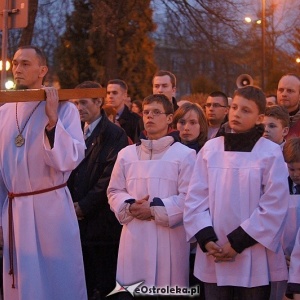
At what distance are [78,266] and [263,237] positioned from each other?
146 cm

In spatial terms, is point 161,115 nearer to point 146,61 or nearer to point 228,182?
point 228,182

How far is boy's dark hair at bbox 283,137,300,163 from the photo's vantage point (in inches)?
191

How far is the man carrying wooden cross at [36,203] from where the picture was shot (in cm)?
490

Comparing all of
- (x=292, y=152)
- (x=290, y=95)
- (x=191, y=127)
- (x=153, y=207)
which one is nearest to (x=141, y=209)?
(x=153, y=207)

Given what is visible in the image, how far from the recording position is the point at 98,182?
6109mm

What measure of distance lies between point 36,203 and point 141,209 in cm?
76

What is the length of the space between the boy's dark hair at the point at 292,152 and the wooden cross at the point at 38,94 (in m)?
1.38

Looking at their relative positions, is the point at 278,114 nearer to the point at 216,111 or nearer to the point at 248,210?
the point at 216,111

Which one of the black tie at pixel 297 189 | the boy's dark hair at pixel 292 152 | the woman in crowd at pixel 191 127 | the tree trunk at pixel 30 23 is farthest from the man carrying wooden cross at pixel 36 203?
the tree trunk at pixel 30 23

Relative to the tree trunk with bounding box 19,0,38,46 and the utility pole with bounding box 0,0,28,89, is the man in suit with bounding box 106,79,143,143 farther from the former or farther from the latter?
the tree trunk with bounding box 19,0,38,46

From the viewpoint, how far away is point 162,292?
16.0ft

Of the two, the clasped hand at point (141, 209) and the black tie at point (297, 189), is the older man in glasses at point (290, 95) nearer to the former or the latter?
the black tie at point (297, 189)

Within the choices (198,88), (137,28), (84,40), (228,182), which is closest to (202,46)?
(137,28)

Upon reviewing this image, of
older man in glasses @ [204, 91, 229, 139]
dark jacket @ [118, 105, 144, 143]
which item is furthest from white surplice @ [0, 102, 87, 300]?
dark jacket @ [118, 105, 144, 143]
